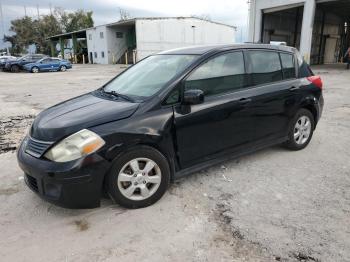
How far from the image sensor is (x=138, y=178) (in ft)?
10.2

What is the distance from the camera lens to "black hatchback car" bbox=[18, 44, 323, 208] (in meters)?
2.86

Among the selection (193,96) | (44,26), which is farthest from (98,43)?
(193,96)

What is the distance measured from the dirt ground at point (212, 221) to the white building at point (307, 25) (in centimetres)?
2064

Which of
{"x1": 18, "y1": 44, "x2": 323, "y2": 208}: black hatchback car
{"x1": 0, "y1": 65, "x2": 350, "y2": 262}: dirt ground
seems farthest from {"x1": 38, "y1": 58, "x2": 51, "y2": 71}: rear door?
{"x1": 18, "y1": 44, "x2": 323, "y2": 208}: black hatchback car

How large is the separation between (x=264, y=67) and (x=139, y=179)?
238cm

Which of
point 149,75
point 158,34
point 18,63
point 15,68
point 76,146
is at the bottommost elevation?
point 15,68

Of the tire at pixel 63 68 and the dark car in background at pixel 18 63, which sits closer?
the dark car in background at pixel 18 63

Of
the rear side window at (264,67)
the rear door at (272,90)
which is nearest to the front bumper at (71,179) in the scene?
the rear door at (272,90)

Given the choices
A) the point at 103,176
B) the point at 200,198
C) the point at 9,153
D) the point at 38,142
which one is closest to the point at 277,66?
the point at 200,198

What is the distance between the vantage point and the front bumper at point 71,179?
2771 mm

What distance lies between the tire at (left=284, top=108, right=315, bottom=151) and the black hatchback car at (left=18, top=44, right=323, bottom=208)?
0.09 feet

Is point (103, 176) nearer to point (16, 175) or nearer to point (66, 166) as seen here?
point (66, 166)

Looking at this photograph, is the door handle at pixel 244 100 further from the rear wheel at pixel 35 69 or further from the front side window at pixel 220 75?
the rear wheel at pixel 35 69

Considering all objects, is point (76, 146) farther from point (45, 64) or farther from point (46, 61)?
point (46, 61)
